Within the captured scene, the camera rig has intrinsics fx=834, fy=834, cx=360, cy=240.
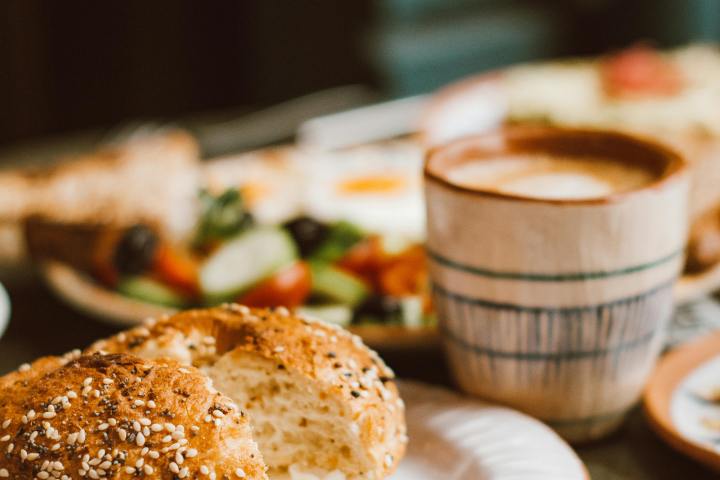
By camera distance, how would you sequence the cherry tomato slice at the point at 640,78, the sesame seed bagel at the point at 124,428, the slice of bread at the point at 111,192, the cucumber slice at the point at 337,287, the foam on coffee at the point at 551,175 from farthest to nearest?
the cherry tomato slice at the point at 640,78 < the slice of bread at the point at 111,192 < the cucumber slice at the point at 337,287 < the foam on coffee at the point at 551,175 < the sesame seed bagel at the point at 124,428

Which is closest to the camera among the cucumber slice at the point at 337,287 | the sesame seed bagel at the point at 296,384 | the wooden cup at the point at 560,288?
the sesame seed bagel at the point at 296,384

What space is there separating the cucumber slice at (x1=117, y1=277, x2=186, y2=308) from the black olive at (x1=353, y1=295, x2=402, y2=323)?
1.52ft

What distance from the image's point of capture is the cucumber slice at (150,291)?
6.91 feet

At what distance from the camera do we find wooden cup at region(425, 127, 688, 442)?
141 centimetres

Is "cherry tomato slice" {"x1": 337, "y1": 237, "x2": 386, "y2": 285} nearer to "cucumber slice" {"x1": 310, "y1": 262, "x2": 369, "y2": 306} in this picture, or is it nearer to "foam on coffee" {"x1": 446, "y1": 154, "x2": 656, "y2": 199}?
"cucumber slice" {"x1": 310, "y1": 262, "x2": 369, "y2": 306}

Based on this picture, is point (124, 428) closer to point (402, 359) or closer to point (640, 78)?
point (402, 359)

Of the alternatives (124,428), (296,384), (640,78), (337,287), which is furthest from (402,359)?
(640,78)

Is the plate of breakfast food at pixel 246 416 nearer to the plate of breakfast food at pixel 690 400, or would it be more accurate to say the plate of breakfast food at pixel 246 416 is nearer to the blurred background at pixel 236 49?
the plate of breakfast food at pixel 690 400

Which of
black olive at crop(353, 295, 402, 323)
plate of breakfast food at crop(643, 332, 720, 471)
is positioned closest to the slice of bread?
black olive at crop(353, 295, 402, 323)

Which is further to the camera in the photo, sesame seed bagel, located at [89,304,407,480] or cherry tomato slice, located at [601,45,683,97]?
cherry tomato slice, located at [601,45,683,97]

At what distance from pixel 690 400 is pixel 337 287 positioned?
898mm

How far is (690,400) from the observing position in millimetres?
1541

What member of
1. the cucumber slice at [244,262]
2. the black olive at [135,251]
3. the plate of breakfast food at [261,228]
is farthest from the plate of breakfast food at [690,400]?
the black olive at [135,251]

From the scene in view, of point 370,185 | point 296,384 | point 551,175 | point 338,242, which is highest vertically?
point 551,175
